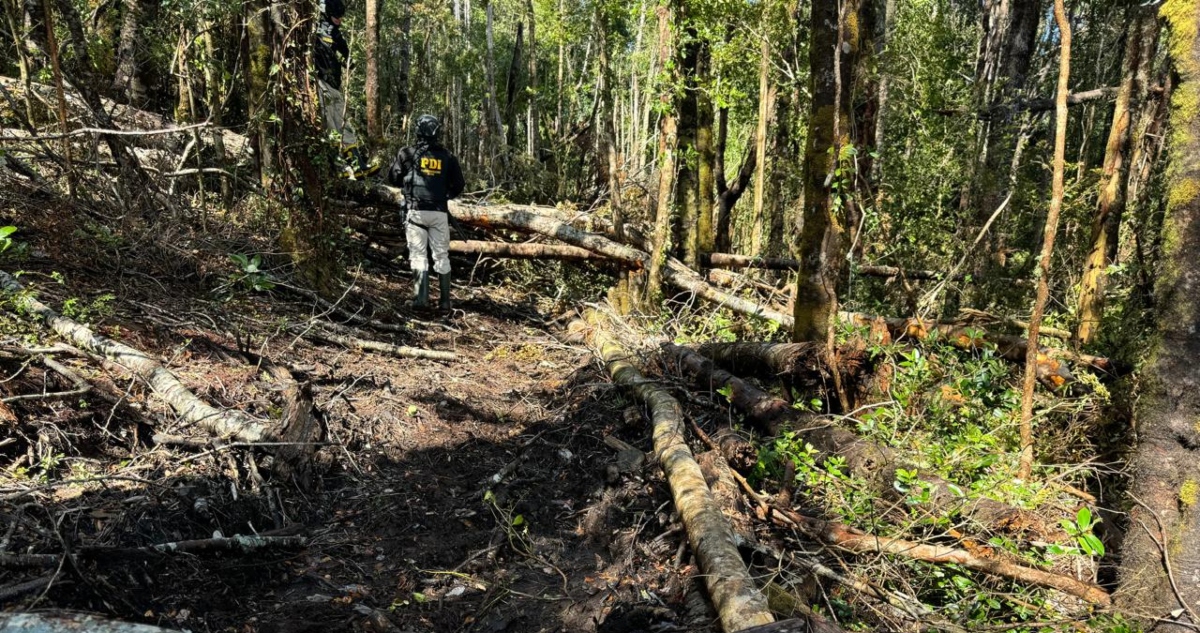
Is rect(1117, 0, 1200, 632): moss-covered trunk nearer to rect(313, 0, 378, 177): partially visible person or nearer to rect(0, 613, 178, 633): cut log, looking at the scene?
rect(0, 613, 178, 633): cut log

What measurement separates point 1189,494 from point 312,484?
4.46 m

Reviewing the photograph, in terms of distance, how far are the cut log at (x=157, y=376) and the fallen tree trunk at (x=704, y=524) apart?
2.38m

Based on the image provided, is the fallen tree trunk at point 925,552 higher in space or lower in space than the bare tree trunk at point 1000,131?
lower

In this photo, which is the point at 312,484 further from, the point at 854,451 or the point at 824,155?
the point at 824,155

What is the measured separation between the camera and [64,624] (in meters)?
2.02

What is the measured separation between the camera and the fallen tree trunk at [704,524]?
2.66m

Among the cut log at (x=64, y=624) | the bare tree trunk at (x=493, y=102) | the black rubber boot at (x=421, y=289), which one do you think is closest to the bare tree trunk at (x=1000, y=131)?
the black rubber boot at (x=421, y=289)

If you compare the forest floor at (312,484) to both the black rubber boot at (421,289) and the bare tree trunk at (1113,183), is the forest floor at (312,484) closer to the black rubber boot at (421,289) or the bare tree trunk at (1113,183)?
the black rubber boot at (421,289)

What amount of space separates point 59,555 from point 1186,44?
5.19 meters

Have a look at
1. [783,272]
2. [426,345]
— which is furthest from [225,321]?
[783,272]

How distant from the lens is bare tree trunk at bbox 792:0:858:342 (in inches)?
182

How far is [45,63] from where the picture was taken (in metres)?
6.12

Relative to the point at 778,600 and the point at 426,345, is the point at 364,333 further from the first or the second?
the point at 778,600

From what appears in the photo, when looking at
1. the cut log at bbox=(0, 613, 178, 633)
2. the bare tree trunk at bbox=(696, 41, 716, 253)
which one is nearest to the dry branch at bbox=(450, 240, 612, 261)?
the bare tree trunk at bbox=(696, 41, 716, 253)
